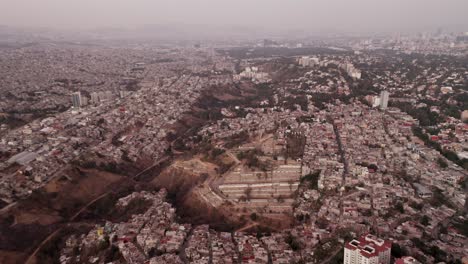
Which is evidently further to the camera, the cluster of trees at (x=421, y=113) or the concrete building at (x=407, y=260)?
the cluster of trees at (x=421, y=113)

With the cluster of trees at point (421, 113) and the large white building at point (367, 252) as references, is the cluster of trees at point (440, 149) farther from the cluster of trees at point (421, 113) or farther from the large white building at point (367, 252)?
the large white building at point (367, 252)

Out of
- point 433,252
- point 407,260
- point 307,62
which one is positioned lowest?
point 433,252

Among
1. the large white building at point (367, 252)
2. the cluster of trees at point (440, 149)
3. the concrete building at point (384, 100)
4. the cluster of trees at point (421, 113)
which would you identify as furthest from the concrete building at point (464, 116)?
the large white building at point (367, 252)

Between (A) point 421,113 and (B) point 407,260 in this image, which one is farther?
(A) point 421,113

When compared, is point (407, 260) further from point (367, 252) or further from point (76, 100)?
point (76, 100)

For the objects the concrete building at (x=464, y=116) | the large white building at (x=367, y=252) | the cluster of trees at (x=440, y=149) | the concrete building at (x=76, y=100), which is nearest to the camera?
the large white building at (x=367, y=252)

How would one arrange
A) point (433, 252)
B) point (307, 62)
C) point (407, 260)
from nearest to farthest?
1. point (407, 260)
2. point (433, 252)
3. point (307, 62)

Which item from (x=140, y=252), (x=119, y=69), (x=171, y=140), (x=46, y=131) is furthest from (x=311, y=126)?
(x=119, y=69)

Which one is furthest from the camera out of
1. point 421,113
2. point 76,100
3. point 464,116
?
point 76,100

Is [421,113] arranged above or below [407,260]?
above

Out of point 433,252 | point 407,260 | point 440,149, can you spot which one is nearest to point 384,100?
point 440,149
